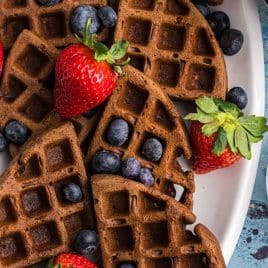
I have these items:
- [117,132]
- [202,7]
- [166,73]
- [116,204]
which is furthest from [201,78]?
[116,204]

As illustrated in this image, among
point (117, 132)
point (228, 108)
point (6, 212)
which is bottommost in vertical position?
point (6, 212)

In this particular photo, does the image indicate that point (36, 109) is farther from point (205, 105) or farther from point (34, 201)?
point (205, 105)

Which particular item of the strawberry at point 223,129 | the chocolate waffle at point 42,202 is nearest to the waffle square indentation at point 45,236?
the chocolate waffle at point 42,202

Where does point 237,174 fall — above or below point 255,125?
below

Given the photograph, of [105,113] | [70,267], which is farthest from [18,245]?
[105,113]

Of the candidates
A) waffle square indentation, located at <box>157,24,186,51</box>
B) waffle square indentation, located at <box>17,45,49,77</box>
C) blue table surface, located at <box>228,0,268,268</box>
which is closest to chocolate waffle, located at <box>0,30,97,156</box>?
waffle square indentation, located at <box>17,45,49,77</box>

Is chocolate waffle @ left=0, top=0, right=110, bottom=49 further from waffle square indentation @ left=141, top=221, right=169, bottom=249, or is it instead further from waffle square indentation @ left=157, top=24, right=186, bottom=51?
waffle square indentation @ left=141, top=221, right=169, bottom=249

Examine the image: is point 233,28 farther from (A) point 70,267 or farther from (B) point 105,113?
(A) point 70,267

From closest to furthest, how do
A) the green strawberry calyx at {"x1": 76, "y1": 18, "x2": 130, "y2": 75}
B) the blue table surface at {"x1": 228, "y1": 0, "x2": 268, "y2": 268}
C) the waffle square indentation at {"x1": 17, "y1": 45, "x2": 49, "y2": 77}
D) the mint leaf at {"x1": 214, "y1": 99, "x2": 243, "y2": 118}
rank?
the green strawberry calyx at {"x1": 76, "y1": 18, "x2": 130, "y2": 75}
the mint leaf at {"x1": 214, "y1": 99, "x2": 243, "y2": 118}
the waffle square indentation at {"x1": 17, "y1": 45, "x2": 49, "y2": 77}
the blue table surface at {"x1": 228, "y1": 0, "x2": 268, "y2": 268}
